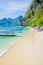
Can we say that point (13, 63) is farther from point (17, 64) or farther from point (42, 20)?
point (42, 20)

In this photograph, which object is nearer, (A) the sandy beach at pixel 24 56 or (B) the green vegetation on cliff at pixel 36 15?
(A) the sandy beach at pixel 24 56

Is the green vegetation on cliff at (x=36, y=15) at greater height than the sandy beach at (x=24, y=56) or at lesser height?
lesser

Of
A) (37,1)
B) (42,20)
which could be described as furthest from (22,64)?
(37,1)

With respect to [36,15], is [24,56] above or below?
above

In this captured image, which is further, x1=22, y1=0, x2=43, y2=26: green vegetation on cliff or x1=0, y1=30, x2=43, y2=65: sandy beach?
x1=22, y1=0, x2=43, y2=26: green vegetation on cliff

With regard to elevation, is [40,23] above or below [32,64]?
below

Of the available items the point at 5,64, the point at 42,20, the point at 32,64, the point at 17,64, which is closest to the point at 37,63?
the point at 32,64

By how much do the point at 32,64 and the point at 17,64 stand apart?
53cm

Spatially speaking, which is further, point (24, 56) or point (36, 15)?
point (36, 15)

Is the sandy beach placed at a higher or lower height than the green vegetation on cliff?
higher

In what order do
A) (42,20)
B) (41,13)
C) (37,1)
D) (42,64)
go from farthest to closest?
(37,1)
(41,13)
(42,20)
(42,64)

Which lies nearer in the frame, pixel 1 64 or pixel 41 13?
pixel 1 64

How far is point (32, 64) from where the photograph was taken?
22.2 ft

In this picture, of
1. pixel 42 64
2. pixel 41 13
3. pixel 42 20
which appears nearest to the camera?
pixel 42 64
